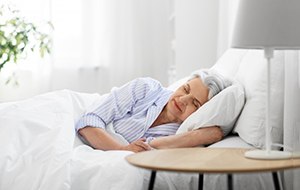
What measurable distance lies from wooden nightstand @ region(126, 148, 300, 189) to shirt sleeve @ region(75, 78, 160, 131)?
534 millimetres

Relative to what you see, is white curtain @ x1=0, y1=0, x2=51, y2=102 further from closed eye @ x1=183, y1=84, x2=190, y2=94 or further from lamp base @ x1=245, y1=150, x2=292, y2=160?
lamp base @ x1=245, y1=150, x2=292, y2=160

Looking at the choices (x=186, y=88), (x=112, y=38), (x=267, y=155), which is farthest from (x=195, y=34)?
(x=267, y=155)

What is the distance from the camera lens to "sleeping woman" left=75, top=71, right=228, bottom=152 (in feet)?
6.34

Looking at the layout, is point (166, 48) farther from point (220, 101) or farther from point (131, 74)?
point (220, 101)

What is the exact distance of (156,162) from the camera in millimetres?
1418

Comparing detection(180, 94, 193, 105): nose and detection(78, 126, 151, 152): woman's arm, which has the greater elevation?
detection(180, 94, 193, 105): nose

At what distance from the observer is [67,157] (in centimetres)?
171

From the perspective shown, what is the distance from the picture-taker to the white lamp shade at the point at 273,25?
1450 mm

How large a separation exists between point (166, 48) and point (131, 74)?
0.92 ft

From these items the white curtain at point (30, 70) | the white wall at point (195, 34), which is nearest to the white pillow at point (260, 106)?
the white wall at point (195, 34)

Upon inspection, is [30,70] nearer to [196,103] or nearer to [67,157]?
[196,103]

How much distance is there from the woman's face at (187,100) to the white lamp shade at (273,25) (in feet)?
1.94

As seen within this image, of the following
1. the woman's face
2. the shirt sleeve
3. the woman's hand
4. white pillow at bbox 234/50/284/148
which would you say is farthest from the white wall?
the woman's hand

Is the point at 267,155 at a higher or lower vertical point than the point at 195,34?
lower
